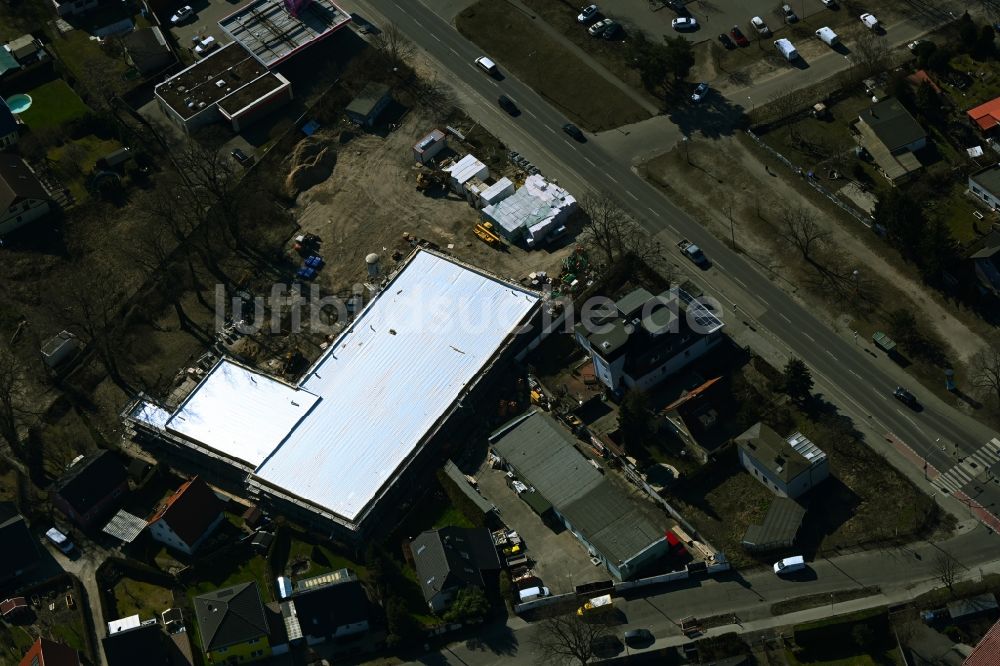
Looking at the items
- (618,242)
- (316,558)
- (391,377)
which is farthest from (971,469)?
(316,558)

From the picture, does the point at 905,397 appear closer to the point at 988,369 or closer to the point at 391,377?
the point at 988,369

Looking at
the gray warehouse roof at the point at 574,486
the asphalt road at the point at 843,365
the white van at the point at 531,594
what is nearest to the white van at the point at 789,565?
the gray warehouse roof at the point at 574,486

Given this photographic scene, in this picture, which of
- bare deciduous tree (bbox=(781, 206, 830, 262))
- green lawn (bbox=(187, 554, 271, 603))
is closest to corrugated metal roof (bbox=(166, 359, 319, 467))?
green lawn (bbox=(187, 554, 271, 603))

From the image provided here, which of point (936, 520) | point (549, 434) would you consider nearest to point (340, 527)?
point (549, 434)

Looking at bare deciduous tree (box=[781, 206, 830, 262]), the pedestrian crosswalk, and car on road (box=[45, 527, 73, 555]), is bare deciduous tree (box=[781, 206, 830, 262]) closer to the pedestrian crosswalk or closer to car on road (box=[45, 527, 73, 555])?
the pedestrian crosswalk

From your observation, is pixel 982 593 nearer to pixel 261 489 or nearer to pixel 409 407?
pixel 409 407

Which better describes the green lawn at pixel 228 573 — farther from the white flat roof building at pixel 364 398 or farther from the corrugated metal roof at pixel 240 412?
the corrugated metal roof at pixel 240 412
